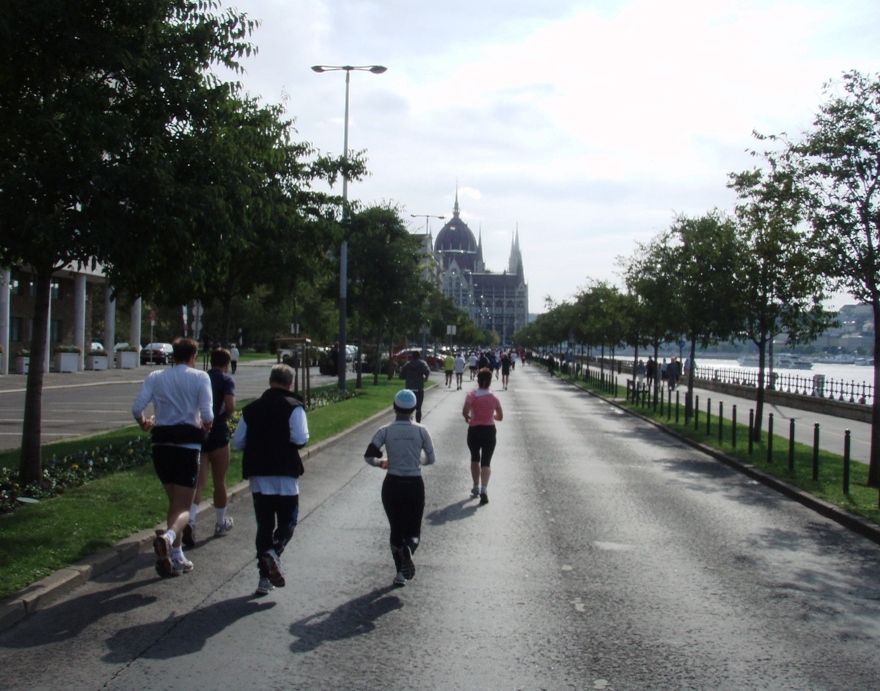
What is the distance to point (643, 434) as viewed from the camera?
76.7 ft

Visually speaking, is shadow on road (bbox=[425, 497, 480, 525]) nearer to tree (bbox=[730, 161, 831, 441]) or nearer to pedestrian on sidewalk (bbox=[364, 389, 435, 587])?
pedestrian on sidewalk (bbox=[364, 389, 435, 587])

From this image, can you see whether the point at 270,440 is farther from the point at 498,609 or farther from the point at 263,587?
the point at 498,609

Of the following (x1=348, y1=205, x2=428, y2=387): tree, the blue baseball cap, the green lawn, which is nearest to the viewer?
the green lawn

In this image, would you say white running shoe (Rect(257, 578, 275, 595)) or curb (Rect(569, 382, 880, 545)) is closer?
white running shoe (Rect(257, 578, 275, 595))

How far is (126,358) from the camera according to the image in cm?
5278

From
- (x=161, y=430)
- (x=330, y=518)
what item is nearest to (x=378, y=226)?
(x=330, y=518)

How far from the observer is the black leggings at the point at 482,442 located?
11906mm

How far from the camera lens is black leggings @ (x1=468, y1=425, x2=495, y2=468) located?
39.1 ft

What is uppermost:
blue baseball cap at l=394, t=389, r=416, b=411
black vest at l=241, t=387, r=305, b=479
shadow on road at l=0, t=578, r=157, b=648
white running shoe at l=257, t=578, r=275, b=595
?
blue baseball cap at l=394, t=389, r=416, b=411

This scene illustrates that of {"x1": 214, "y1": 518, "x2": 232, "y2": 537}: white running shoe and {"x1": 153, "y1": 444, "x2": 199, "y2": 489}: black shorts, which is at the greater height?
{"x1": 153, "y1": 444, "x2": 199, "y2": 489}: black shorts

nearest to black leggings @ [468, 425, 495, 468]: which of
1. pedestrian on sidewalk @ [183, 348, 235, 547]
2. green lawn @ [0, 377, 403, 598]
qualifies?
green lawn @ [0, 377, 403, 598]

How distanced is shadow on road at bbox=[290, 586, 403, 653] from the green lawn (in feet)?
6.63

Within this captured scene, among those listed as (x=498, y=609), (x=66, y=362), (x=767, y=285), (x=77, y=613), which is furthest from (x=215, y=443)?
(x=66, y=362)

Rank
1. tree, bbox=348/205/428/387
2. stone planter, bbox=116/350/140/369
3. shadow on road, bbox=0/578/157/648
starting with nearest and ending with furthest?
shadow on road, bbox=0/578/157/648 → tree, bbox=348/205/428/387 → stone planter, bbox=116/350/140/369
